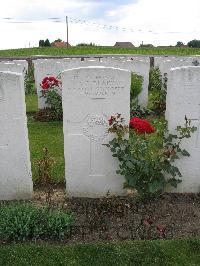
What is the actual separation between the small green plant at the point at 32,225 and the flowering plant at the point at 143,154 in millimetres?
990

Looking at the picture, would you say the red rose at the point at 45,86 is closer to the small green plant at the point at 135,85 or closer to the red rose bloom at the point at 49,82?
the red rose bloom at the point at 49,82

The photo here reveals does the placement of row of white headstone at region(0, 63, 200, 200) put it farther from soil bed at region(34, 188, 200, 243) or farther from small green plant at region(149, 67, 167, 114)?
small green plant at region(149, 67, 167, 114)

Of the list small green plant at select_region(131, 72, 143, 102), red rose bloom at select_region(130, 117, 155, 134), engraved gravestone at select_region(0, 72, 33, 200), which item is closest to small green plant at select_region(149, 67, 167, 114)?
small green plant at select_region(131, 72, 143, 102)

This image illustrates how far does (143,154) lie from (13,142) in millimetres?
1673

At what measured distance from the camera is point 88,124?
537cm

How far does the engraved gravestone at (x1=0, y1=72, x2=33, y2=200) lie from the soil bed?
0.34 meters

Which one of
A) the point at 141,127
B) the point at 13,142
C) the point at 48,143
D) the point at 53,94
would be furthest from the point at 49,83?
the point at 141,127

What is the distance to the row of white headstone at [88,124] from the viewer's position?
5.18 meters

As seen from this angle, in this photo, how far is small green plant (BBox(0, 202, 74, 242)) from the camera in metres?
4.53

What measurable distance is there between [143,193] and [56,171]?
185 cm

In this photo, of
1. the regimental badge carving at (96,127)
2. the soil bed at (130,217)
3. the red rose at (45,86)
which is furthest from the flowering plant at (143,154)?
the red rose at (45,86)

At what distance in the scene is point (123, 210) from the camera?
16.6 feet

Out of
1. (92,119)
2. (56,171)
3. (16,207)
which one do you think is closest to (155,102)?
(56,171)

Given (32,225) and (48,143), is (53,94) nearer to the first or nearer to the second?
(48,143)
